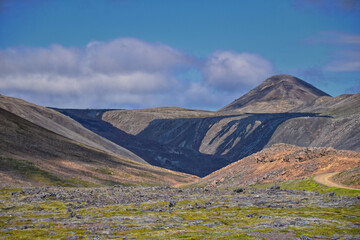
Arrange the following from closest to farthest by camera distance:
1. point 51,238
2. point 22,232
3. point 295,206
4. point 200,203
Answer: point 51,238 → point 22,232 → point 295,206 → point 200,203

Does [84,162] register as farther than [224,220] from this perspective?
Yes

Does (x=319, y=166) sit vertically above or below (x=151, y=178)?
above

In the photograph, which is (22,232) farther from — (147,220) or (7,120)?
(7,120)

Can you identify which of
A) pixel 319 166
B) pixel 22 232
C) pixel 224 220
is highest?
pixel 319 166

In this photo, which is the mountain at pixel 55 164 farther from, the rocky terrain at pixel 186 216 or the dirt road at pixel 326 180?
the dirt road at pixel 326 180

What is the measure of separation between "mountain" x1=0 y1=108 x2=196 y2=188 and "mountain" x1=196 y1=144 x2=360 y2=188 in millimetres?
36177

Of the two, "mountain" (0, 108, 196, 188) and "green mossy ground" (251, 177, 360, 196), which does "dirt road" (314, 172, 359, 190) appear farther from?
"mountain" (0, 108, 196, 188)

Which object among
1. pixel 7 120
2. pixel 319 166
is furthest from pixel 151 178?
pixel 319 166

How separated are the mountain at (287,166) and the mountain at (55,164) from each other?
3618 cm

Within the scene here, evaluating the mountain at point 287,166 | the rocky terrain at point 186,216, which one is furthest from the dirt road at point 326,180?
the rocky terrain at point 186,216

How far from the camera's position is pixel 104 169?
15088 centimetres

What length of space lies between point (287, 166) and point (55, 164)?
227 feet

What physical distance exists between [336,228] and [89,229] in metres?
27.1

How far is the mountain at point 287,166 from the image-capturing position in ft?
326
